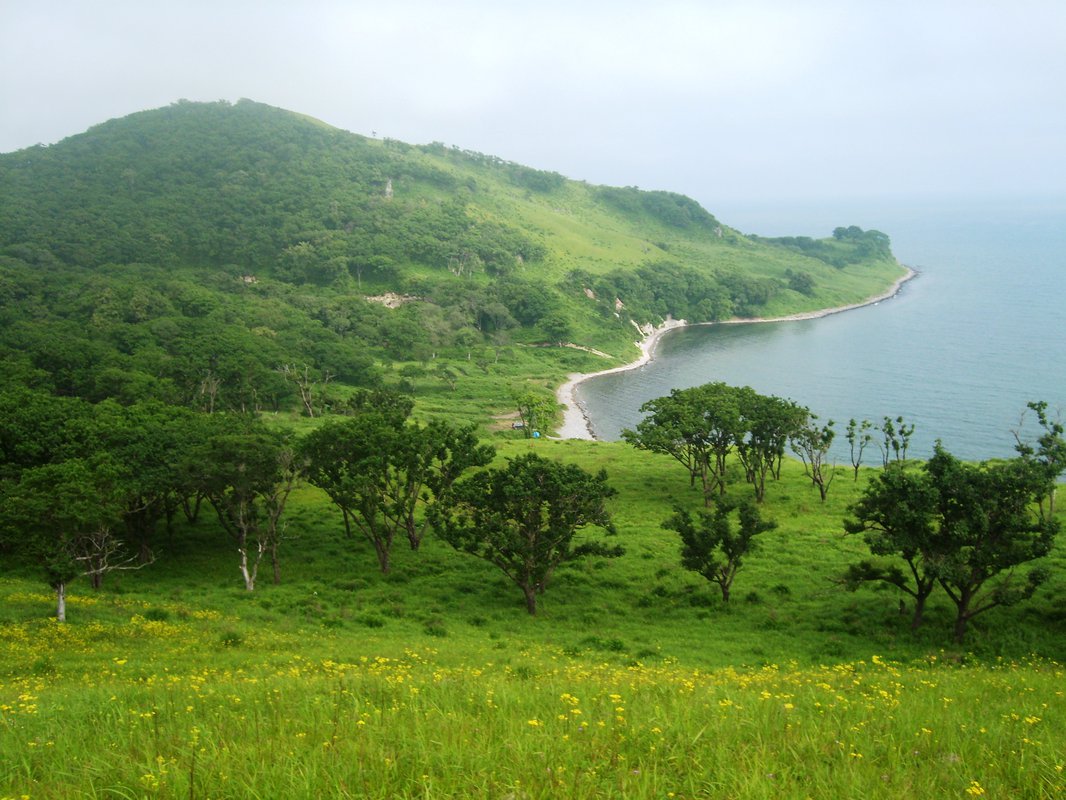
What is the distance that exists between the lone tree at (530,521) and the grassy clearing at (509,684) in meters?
1.79

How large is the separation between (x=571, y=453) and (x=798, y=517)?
22217mm

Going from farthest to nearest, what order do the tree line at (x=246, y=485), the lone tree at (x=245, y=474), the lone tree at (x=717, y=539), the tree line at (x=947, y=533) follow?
1. the lone tree at (x=245, y=474)
2. the lone tree at (x=717, y=539)
3. the tree line at (x=246, y=485)
4. the tree line at (x=947, y=533)

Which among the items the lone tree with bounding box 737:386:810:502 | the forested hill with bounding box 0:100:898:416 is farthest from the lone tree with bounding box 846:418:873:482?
the forested hill with bounding box 0:100:898:416

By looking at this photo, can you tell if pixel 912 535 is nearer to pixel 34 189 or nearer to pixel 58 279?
pixel 58 279

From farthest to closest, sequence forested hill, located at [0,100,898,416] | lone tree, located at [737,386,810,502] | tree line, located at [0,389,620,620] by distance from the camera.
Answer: forested hill, located at [0,100,898,416] < lone tree, located at [737,386,810,502] < tree line, located at [0,389,620,620]

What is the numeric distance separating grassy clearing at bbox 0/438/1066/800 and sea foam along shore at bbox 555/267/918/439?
49.8m

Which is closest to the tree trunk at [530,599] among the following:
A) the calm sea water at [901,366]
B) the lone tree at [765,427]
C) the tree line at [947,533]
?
the tree line at [947,533]

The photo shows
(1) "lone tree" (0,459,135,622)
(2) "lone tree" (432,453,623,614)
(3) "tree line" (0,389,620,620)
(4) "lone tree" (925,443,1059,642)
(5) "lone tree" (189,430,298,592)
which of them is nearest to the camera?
(4) "lone tree" (925,443,1059,642)

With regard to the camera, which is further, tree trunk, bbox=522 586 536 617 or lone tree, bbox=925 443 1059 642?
tree trunk, bbox=522 586 536 617

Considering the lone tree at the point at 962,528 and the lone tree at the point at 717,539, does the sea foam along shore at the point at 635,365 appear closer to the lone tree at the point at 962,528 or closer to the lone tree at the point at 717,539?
the lone tree at the point at 717,539

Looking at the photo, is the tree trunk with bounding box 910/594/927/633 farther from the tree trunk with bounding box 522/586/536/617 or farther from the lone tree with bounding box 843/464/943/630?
the tree trunk with bounding box 522/586/536/617

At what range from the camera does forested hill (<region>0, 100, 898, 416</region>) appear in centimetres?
8369

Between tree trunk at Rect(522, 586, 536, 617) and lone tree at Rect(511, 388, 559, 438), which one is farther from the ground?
lone tree at Rect(511, 388, 559, 438)

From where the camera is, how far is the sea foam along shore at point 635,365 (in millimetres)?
86438
